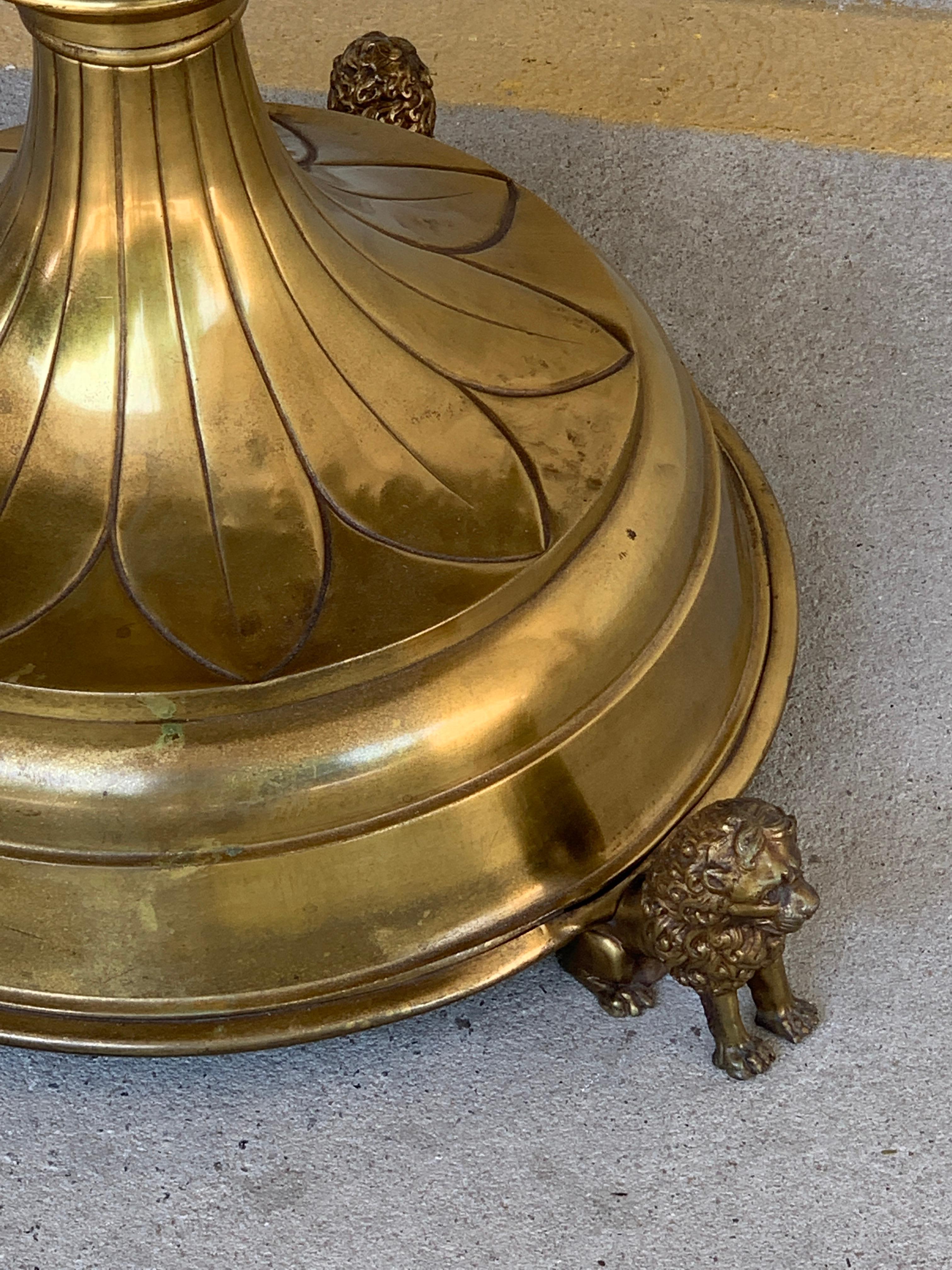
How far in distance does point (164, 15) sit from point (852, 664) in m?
0.62

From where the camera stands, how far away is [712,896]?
90 cm

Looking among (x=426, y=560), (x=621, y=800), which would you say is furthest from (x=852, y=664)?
(x=426, y=560)

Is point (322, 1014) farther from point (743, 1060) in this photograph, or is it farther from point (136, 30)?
point (136, 30)

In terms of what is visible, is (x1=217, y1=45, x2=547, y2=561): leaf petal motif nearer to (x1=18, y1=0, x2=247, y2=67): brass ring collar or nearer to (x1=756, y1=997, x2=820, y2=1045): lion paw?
(x1=18, y1=0, x2=247, y2=67): brass ring collar

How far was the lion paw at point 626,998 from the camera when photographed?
1000 millimetres

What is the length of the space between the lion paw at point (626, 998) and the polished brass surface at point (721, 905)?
33 mm

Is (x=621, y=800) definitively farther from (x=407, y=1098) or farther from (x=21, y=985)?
(x=21, y=985)

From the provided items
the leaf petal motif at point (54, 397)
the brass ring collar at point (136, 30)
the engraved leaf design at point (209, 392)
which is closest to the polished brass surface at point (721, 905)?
the engraved leaf design at point (209, 392)

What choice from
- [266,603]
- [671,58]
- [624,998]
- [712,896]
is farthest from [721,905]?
[671,58]

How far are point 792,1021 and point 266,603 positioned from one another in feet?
1.24

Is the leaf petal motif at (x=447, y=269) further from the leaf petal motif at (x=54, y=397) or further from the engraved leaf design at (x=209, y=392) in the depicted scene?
the leaf petal motif at (x=54, y=397)

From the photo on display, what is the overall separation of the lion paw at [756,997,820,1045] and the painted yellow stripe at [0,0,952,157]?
0.82 metres

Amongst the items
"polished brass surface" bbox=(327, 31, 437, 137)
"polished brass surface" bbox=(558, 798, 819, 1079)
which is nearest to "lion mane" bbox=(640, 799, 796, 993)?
"polished brass surface" bbox=(558, 798, 819, 1079)

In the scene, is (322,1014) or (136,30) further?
(322,1014)
